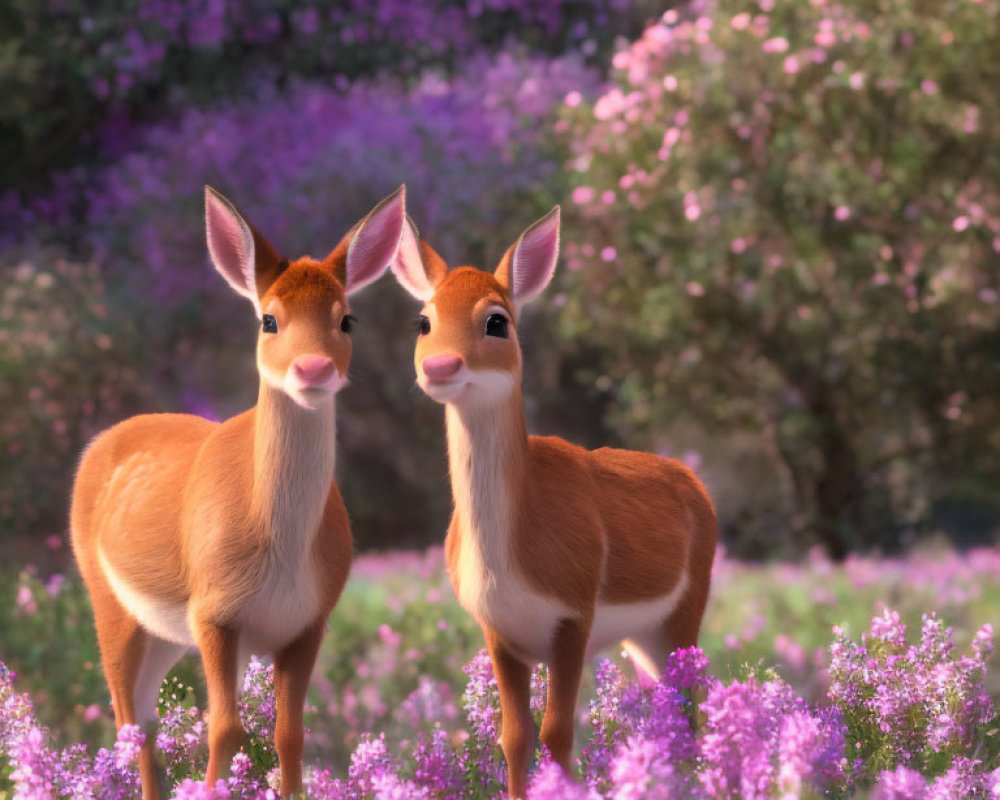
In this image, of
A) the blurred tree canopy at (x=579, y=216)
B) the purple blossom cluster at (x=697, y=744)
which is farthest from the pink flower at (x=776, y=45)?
the purple blossom cluster at (x=697, y=744)

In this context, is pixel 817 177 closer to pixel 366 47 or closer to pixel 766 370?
pixel 766 370

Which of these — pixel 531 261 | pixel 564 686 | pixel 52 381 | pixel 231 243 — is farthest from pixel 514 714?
pixel 52 381

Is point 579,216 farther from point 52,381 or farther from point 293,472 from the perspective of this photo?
point 293,472

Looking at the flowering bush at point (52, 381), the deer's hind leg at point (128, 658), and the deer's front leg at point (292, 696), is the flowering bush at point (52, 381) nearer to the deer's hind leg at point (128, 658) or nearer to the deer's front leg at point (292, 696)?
the deer's hind leg at point (128, 658)

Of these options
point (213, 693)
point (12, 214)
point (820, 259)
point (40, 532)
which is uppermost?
point (213, 693)

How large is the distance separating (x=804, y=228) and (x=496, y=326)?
26.8 feet

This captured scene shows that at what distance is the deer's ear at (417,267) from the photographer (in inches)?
144

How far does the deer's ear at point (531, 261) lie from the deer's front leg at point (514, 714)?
93 cm

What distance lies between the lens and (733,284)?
11.8 metres

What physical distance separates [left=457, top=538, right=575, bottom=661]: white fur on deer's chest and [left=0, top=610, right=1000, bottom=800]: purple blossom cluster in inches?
12.7

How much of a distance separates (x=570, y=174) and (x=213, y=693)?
9762 mm

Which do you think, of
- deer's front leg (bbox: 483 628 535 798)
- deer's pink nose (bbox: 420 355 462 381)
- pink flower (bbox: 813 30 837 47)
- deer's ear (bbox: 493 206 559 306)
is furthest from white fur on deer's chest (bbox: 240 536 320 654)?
pink flower (bbox: 813 30 837 47)

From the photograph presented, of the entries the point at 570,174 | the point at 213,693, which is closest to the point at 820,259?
the point at 570,174

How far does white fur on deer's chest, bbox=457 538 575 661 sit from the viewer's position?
11.2ft
